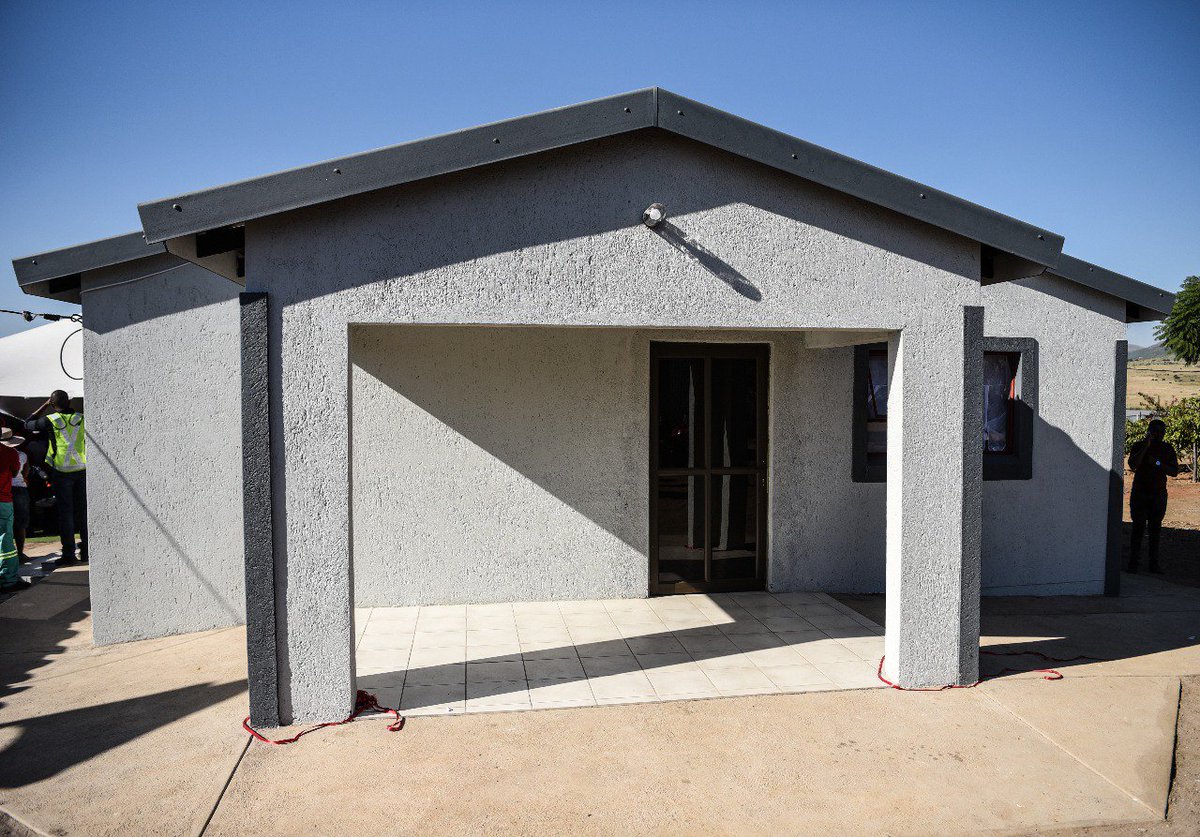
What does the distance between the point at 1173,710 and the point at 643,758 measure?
11.6 feet

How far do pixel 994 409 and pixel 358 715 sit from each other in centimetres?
672

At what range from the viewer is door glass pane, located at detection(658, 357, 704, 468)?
8047mm

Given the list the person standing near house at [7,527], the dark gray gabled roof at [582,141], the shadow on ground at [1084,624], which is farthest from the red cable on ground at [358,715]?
the person standing near house at [7,527]

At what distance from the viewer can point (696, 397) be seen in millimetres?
8078

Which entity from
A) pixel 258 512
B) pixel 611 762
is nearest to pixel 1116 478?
pixel 611 762

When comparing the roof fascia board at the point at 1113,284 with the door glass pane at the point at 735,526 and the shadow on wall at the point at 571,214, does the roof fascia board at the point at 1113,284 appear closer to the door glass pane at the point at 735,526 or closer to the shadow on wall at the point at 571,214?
the shadow on wall at the point at 571,214

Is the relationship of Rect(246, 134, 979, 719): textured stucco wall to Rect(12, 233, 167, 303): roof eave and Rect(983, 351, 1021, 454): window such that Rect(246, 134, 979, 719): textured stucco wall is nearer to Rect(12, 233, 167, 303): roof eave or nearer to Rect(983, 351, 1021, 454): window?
Rect(12, 233, 167, 303): roof eave

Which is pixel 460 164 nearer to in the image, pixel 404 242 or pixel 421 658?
pixel 404 242

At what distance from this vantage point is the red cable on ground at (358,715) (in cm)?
482

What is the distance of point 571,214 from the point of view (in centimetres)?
510

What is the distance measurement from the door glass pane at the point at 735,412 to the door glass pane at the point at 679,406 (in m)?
0.16

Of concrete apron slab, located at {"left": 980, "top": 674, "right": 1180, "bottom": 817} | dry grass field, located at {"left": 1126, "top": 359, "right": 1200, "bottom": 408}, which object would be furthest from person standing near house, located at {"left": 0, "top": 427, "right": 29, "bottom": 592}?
dry grass field, located at {"left": 1126, "top": 359, "right": 1200, "bottom": 408}

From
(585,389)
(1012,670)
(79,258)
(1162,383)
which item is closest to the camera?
(1012,670)

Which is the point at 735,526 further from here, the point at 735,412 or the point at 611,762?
the point at 611,762
